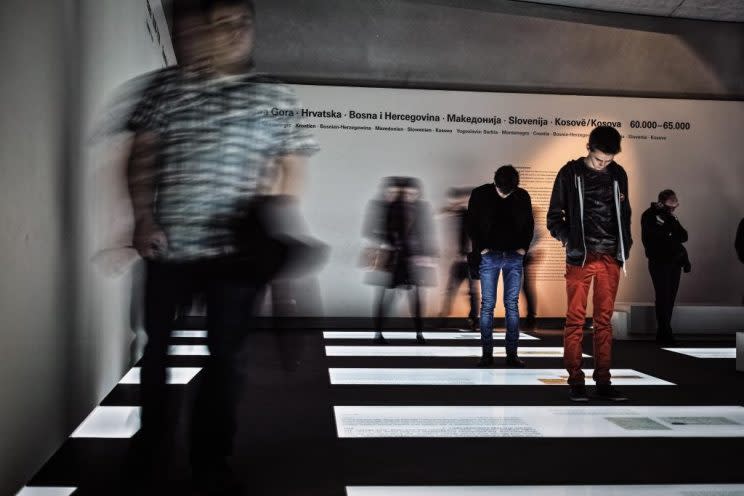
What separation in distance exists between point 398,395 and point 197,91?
3.13m

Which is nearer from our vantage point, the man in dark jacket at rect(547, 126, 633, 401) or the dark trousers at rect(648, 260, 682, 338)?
the man in dark jacket at rect(547, 126, 633, 401)

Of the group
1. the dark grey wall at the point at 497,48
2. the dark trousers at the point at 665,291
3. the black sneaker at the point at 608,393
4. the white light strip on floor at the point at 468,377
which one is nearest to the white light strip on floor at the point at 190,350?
the white light strip on floor at the point at 468,377

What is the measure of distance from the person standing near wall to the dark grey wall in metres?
8.85

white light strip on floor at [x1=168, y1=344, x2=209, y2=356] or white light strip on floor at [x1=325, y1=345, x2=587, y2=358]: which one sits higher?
white light strip on floor at [x1=168, y1=344, x2=209, y2=356]

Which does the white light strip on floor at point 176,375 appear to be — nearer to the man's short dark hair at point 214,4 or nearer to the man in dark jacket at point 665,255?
the man's short dark hair at point 214,4

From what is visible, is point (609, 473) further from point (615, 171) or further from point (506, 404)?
point (615, 171)

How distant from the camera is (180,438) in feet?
13.4

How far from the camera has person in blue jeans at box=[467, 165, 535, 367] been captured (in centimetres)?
664

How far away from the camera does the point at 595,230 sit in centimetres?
516

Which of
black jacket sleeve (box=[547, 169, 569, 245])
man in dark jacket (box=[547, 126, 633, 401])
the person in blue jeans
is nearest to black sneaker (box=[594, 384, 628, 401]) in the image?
man in dark jacket (box=[547, 126, 633, 401])

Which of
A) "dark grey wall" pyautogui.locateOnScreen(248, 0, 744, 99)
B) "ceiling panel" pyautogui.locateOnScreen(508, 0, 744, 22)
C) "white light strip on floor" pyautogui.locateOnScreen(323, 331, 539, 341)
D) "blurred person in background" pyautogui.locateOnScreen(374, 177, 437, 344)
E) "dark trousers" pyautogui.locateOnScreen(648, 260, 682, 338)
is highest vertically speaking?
"ceiling panel" pyautogui.locateOnScreen(508, 0, 744, 22)

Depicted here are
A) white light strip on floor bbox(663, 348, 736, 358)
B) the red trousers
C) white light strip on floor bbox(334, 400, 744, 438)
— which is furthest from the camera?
white light strip on floor bbox(663, 348, 736, 358)

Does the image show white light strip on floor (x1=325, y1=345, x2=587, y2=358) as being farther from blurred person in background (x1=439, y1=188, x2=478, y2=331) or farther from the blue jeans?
blurred person in background (x1=439, y1=188, x2=478, y2=331)

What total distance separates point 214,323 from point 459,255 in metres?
8.44
